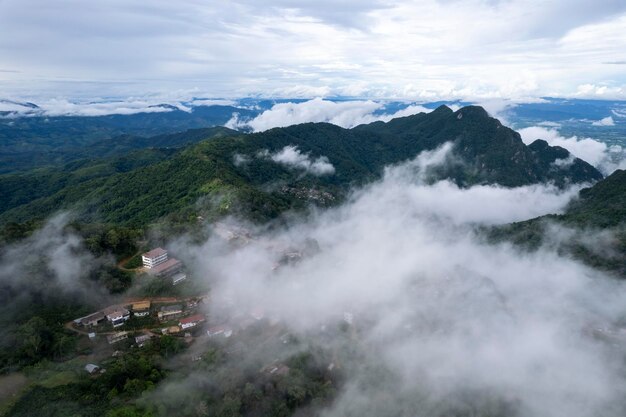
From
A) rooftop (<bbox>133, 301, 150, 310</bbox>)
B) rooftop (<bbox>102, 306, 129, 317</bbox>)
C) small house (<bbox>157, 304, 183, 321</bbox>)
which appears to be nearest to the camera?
rooftop (<bbox>102, 306, 129, 317</bbox>)

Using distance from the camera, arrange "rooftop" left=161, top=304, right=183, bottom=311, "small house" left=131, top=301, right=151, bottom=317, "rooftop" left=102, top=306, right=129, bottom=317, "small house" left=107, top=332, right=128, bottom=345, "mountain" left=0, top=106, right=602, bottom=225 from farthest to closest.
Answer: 1. "mountain" left=0, top=106, right=602, bottom=225
2. "rooftop" left=161, top=304, right=183, bottom=311
3. "small house" left=131, top=301, right=151, bottom=317
4. "rooftop" left=102, top=306, right=129, bottom=317
5. "small house" left=107, top=332, right=128, bottom=345

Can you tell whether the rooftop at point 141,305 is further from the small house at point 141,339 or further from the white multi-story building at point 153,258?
the white multi-story building at point 153,258

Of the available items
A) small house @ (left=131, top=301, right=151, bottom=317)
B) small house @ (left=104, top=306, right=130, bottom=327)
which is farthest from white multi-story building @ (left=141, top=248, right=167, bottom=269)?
small house @ (left=104, top=306, right=130, bottom=327)

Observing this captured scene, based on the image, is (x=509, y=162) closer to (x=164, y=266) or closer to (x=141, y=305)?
(x=164, y=266)

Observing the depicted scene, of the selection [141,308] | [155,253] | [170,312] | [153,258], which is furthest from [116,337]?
[155,253]

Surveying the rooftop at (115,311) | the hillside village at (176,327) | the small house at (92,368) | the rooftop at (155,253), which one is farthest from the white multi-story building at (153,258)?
the small house at (92,368)

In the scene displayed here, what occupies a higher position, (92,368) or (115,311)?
(115,311)

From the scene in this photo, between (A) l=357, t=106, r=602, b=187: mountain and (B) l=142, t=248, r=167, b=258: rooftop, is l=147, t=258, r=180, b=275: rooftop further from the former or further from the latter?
(A) l=357, t=106, r=602, b=187: mountain
